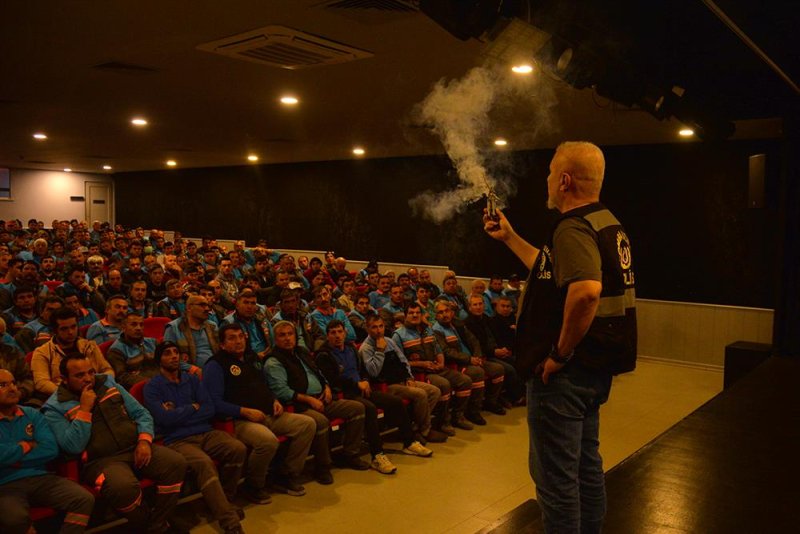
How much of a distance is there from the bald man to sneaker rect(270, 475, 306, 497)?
2647mm

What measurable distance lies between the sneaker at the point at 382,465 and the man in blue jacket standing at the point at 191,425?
106 centimetres

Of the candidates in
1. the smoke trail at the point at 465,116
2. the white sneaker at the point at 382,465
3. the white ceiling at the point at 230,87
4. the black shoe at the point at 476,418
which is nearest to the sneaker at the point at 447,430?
the black shoe at the point at 476,418

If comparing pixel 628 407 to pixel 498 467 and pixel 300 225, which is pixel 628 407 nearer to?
pixel 498 467

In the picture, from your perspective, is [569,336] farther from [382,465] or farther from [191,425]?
[382,465]

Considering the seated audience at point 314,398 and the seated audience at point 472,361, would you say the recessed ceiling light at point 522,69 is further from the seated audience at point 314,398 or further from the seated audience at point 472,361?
the seated audience at point 314,398

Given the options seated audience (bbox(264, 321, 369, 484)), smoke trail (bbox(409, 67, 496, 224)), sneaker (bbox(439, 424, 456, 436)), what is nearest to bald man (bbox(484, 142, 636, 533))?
smoke trail (bbox(409, 67, 496, 224))

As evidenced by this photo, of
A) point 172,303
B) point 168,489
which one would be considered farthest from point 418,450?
point 172,303

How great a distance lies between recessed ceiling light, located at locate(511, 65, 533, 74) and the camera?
4.35m

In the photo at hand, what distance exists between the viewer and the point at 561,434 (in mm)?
1601

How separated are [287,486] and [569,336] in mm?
3008

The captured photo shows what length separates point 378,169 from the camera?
38.0ft

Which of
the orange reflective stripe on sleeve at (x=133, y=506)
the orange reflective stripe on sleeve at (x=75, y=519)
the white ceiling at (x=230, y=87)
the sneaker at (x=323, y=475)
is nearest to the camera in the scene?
the orange reflective stripe on sleeve at (x=75, y=519)

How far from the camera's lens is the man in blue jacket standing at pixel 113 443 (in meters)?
3.07

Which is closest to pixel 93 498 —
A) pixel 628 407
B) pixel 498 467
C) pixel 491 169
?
pixel 498 467
